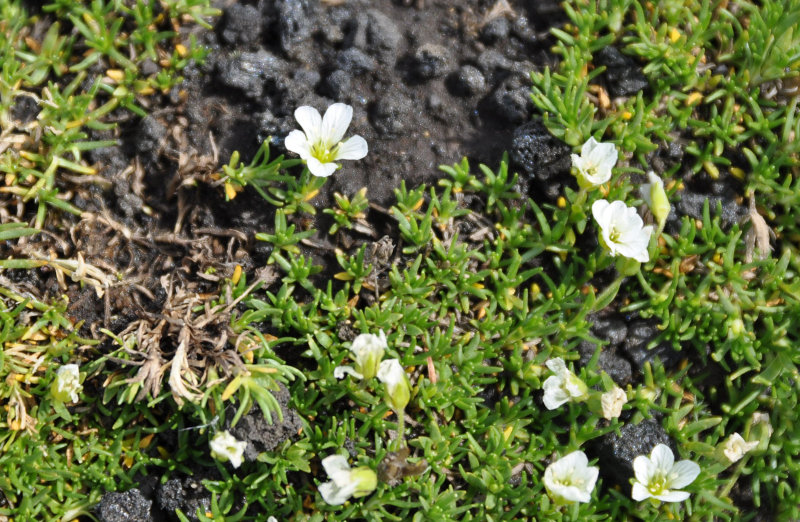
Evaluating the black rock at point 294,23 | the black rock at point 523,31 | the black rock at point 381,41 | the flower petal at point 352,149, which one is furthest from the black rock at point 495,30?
the flower petal at point 352,149

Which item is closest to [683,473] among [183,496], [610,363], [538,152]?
[610,363]

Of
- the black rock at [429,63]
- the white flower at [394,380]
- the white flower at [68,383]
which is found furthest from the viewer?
the black rock at [429,63]

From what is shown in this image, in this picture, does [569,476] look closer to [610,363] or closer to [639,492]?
[639,492]

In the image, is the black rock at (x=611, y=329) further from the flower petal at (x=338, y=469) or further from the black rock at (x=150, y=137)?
the black rock at (x=150, y=137)

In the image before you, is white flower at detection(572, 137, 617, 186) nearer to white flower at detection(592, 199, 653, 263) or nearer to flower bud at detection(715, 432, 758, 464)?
white flower at detection(592, 199, 653, 263)

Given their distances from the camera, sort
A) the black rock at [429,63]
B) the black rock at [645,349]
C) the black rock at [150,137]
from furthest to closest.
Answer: the black rock at [429,63] < the black rock at [150,137] < the black rock at [645,349]

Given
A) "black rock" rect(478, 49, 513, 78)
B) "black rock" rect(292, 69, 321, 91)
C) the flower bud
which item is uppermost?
"black rock" rect(478, 49, 513, 78)

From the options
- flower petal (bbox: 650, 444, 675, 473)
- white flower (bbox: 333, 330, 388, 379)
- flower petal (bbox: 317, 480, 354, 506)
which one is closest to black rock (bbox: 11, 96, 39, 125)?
white flower (bbox: 333, 330, 388, 379)
